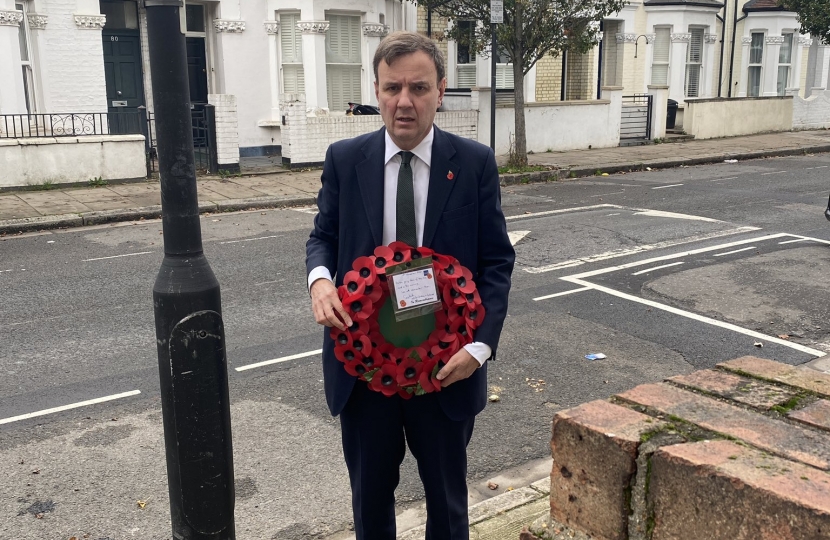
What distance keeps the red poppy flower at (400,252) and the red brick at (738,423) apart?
3.23 ft

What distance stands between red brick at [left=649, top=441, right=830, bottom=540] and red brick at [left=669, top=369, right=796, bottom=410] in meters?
0.45

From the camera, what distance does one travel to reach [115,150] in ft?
53.8

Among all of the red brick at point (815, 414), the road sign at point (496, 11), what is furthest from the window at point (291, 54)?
the red brick at point (815, 414)

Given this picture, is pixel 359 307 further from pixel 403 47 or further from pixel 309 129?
pixel 309 129

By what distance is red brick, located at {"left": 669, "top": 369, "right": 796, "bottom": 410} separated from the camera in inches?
120

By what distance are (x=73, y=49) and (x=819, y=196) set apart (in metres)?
14.9

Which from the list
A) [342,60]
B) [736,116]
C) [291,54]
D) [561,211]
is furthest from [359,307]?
[736,116]

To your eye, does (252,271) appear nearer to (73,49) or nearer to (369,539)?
(369,539)

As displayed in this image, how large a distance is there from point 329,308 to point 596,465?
3.42ft

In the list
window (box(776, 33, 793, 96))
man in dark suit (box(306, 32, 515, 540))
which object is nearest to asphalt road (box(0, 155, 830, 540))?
man in dark suit (box(306, 32, 515, 540))

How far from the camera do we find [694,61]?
2909 cm

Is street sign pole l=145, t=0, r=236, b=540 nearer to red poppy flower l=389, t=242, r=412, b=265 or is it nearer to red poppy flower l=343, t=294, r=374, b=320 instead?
red poppy flower l=343, t=294, r=374, b=320

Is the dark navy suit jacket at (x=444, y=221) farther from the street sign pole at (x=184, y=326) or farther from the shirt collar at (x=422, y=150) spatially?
the street sign pole at (x=184, y=326)

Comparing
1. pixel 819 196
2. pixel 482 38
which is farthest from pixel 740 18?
pixel 819 196
